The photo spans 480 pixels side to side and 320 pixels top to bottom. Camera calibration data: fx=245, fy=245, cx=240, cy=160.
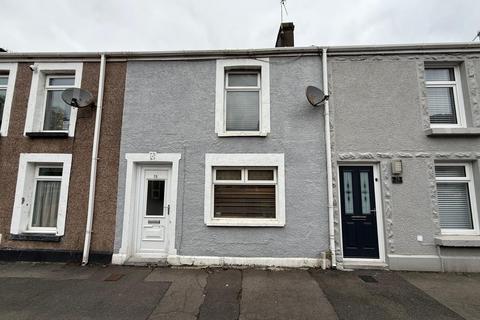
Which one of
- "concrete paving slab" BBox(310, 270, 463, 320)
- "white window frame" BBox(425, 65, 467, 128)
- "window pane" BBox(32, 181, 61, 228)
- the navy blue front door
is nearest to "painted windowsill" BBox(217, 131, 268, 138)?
the navy blue front door

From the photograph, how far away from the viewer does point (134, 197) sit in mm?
5844

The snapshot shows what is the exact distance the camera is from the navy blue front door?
5.52 metres

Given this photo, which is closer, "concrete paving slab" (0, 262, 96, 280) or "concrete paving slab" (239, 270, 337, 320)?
"concrete paving slab" (239, 270, 337, 320)

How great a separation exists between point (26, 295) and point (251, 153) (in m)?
4.84

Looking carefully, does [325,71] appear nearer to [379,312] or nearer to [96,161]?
[379,312]

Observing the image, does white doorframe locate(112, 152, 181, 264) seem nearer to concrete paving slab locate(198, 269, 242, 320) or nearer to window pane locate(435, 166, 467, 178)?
concrete paving slab locate(198, 269, 242, 320)

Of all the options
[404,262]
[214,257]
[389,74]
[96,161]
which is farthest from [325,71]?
[96,161]

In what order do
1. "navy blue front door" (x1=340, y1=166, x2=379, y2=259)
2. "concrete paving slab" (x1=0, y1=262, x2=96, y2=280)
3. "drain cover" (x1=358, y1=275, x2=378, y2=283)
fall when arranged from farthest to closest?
1. "navy blue front door" (x1=340, y1=166, x2=379, y2=259)
2. "concrete paving slab" (x1=0, y1=262, x2=96, y2=280)
3. "drain cover" (x1=358, y1=275, x2=378, y2=283)

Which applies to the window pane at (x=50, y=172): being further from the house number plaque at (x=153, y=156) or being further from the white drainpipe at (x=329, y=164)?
the white drainpipe at (x=329, y=164)

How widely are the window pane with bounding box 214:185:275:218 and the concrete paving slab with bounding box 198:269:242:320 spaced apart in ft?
4.10

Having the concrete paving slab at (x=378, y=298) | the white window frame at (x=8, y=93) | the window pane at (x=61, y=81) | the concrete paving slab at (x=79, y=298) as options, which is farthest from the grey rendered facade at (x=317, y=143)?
the white window frame at (x=8, y=93)

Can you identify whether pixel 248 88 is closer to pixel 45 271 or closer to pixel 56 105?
pixel 56 105

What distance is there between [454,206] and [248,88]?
5.49m

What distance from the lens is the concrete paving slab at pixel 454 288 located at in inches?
148
